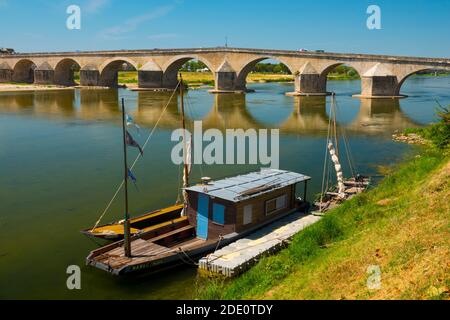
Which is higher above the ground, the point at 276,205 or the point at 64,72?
the point at 64,72

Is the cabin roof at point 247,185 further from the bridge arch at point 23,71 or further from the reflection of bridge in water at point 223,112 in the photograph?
the bridge arch at point 23,71

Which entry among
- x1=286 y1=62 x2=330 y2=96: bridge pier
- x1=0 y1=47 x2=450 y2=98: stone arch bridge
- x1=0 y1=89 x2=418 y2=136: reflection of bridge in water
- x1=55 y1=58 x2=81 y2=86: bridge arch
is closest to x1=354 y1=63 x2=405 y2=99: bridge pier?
x1=0 y1=47 x2=450 y2=98: stone arch bridge

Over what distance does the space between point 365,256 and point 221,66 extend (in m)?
54.6

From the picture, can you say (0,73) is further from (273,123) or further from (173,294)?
(173,294)

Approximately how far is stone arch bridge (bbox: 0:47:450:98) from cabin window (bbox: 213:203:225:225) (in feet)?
142

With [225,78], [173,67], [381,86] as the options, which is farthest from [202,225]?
[173,67]

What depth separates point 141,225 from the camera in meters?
12.0

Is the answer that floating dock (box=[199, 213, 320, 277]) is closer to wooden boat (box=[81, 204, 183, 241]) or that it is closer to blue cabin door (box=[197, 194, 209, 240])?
blue cabin door (box=[197, 194, 209, 240])

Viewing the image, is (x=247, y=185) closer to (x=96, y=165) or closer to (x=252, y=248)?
(x=252, y=248)

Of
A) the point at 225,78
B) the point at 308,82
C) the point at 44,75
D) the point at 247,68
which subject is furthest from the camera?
the point at 44,75

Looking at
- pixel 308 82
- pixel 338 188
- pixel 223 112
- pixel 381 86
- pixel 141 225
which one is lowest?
pixel 141 225

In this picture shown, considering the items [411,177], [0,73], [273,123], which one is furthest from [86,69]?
[411,177]

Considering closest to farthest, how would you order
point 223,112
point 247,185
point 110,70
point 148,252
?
1. point 148,252
2. point 247,185
3. point 223,112
4. point 110,70
